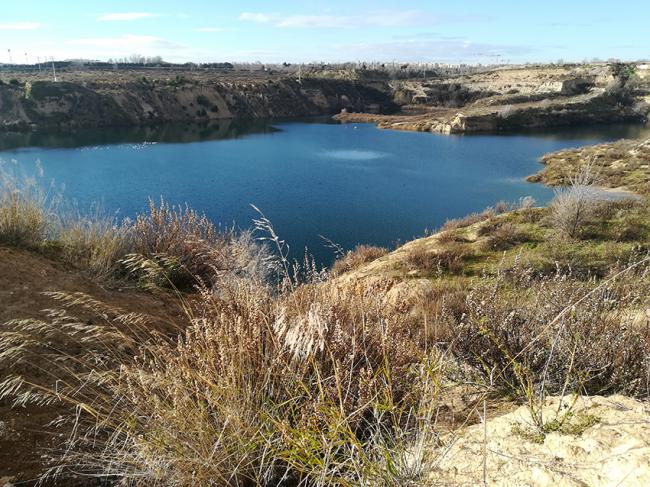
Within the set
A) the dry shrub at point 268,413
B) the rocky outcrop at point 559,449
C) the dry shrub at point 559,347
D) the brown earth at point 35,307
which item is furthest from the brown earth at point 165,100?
the rocky outcrop at point 559,449

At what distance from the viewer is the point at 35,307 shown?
4.33 metres

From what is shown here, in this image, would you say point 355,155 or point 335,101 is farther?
point 335,101

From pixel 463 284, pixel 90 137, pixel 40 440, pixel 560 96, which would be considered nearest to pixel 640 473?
pixel 40 440

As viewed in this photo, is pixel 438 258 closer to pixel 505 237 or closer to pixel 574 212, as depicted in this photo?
pixel 505 237

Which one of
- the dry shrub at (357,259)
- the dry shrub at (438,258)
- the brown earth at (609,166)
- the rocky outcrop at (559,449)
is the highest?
the rocky outcrop at (559,449)

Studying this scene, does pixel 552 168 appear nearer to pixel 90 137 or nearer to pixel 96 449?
pixel 96 449

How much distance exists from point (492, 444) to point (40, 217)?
6.68 m

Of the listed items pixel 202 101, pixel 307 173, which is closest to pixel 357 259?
pixel 307 173

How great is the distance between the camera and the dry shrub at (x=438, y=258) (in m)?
10.1

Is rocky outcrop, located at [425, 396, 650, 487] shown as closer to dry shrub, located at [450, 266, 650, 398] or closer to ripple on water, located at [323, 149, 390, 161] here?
dry shrub, located at [450, 266, 650, 398]

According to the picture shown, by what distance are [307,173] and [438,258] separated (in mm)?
20565

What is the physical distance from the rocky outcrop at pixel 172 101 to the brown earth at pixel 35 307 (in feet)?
159

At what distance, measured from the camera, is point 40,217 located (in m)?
6.68

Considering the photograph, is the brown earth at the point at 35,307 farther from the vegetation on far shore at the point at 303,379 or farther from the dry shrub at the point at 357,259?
the dry shrub at the point at 357,259
